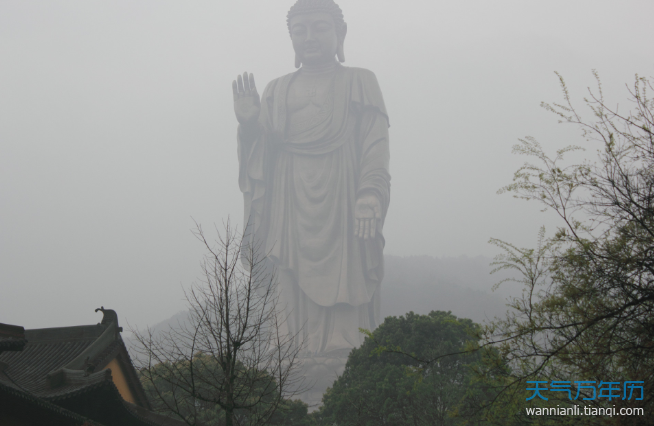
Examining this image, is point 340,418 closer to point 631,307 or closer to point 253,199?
point 631,307

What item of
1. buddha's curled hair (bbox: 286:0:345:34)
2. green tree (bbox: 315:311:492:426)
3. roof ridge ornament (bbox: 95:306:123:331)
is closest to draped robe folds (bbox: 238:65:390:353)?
buddha's curled hair (bbox: 286:0:345:34)

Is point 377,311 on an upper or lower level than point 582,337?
upper

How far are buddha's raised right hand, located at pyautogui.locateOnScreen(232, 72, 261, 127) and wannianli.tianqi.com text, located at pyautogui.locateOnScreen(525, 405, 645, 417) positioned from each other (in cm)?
1169

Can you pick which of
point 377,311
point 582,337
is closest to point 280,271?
point 377,311

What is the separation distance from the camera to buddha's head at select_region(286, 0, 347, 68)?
48.7ft

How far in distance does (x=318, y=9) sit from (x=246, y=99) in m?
3.25

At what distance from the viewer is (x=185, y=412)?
788 cm

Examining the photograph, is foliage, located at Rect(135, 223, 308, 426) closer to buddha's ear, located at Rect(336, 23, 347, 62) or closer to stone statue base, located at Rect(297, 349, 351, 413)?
stone statue base, located at Rect(297, 349, 351, 413)

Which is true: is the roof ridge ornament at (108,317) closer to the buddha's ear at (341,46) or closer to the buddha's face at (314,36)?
the buddha's face at (314,36)

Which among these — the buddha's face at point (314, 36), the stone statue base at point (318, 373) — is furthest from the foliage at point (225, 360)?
the buddha's face at point (314, 36)

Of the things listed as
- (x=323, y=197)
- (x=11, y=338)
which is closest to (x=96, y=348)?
(x=11, y=338)

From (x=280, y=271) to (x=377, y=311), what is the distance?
2751mm

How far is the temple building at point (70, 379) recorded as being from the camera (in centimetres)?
396

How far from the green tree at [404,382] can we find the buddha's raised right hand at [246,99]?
22.8ft
